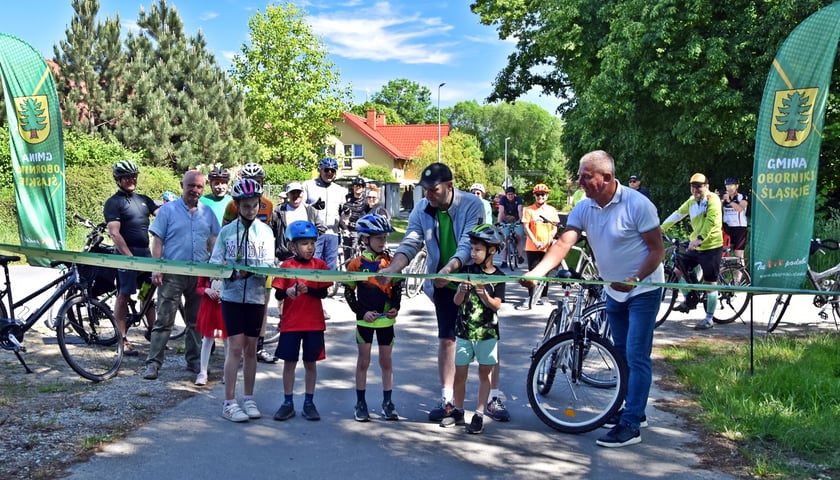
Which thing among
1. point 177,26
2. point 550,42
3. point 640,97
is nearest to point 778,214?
point 640,97

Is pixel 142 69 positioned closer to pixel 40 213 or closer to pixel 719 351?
pixel 40 213

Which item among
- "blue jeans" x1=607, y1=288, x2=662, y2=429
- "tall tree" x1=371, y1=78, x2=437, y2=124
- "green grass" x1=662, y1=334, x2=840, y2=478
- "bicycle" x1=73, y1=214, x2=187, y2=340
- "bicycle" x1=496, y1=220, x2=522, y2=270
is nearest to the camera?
"green grass" x1=662, y1=334, x2=840, y2=478

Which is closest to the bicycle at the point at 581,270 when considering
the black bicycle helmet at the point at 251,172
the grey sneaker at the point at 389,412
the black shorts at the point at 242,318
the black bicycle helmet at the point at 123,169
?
the black bicycle helmet at the point at 251,172

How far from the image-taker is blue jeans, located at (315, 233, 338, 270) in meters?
9.01

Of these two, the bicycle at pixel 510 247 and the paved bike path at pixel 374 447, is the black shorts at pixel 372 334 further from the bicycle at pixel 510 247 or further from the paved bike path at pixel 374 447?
the bicycle at pixel 510 247

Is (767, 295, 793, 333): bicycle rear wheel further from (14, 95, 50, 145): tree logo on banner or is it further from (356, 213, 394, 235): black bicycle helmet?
(14, 95, 50, 145): tree logo on banner

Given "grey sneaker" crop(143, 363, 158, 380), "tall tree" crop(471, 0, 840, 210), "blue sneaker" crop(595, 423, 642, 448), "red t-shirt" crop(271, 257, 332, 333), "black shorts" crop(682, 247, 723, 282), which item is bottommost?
"blue sneaker" crop(595, 423, 642, 448)

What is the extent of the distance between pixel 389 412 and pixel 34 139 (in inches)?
185

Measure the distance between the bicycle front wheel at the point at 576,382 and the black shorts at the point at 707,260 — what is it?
443cm

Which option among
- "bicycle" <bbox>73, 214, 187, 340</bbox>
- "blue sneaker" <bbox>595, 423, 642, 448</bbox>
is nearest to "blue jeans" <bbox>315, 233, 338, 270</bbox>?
"bicycle" <bbox>73, 214, 187, 340</bbox>

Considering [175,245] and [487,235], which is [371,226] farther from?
[175,245]

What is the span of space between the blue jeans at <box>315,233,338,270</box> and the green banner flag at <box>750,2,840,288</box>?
15.4ft

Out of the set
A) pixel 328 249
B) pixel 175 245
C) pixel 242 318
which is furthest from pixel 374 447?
pixel 328 249

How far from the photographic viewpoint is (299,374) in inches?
277
